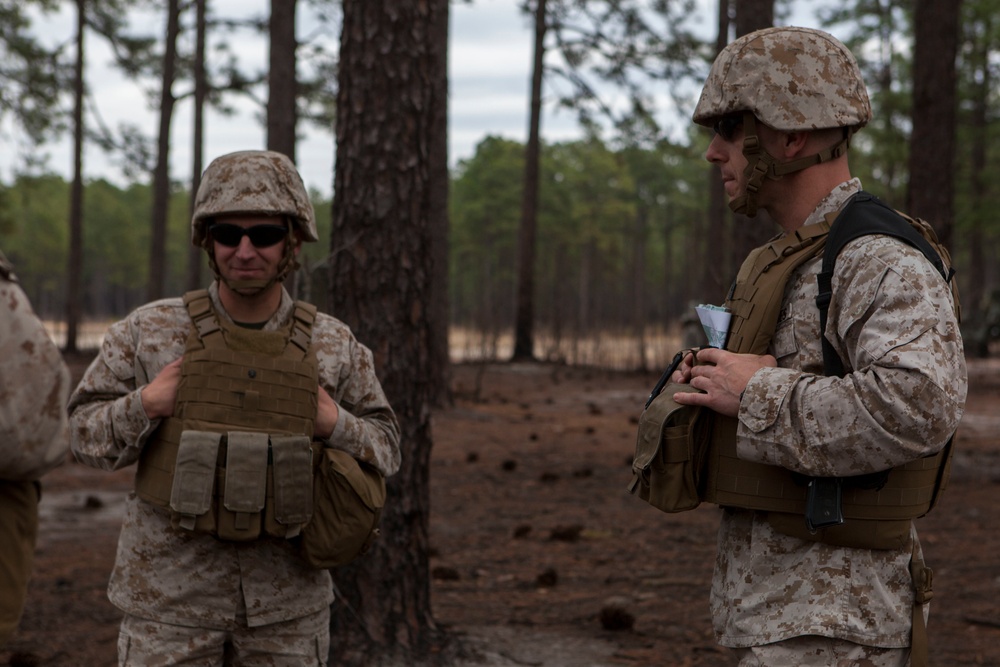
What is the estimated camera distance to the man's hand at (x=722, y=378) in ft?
7.69

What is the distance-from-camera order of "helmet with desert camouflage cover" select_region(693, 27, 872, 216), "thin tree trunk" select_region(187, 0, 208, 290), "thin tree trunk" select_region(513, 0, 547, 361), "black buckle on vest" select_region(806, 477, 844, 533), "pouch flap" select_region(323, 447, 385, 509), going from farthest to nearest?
"thin tree trunk" select_region(513, 0, 547, 361) < "thin tree trunk" select_region(187, 0, 208, 290) < "pouch flap" select_region(323, 447, 385, 509) < "helmet with desert camouflage cover" select_region(693, 27, 872, 216) < "black buckle on vest" select_region(806, 477, 844, 533)

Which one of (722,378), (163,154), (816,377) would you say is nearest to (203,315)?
(722,378)

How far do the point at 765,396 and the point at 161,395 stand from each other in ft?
5.29

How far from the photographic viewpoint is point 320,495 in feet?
9.77

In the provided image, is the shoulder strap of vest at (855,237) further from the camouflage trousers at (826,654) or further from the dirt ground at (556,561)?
the dirt ground at (556,561)

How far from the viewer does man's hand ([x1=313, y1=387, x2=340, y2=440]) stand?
9.85 feet

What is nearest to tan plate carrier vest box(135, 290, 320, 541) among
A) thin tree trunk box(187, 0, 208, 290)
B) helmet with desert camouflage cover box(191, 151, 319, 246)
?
helmet with desert camouflage cover box(191, 151, 319, 246)

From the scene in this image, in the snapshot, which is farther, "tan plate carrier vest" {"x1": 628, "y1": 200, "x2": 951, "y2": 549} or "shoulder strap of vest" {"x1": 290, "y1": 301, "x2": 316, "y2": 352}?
"shoulder strap of vest" {"x1": 290, "y1": 301, "x2": 316, "y2": 352}

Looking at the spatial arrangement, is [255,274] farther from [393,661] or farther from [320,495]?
[393,661]

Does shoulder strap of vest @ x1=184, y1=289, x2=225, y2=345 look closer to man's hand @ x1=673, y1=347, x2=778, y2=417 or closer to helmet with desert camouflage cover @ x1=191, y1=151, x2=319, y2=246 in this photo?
helmet with desert camouflage cover @ x1=191, y1=151, x2=319, y2=246

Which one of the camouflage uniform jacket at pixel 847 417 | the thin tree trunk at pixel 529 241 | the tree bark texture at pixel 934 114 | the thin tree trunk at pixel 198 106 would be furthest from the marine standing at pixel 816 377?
the thin tree trunk at pixel 529 241

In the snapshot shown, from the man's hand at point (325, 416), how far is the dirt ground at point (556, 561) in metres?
2.18

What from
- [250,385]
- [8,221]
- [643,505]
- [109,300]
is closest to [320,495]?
[250,385]

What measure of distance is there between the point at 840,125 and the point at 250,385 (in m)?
1.66
